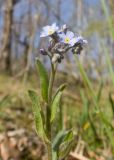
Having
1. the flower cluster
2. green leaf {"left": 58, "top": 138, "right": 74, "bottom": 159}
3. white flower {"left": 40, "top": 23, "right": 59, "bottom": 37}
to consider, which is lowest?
green leaf {"left": 58, "top": 138, "right": 74, "bottom": 159}

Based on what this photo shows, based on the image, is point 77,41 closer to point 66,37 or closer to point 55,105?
point 66,37

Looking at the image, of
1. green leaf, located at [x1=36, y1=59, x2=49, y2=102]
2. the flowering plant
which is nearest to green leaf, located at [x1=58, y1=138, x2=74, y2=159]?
the flowering plant

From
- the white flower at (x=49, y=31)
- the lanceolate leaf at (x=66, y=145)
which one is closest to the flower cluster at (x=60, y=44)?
the white flower at (x=49, y=31)

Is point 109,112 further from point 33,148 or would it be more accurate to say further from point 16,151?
point 16,151

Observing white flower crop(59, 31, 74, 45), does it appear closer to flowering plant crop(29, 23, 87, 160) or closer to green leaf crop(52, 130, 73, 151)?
flowering plant crop(29, 23, 87, 160)

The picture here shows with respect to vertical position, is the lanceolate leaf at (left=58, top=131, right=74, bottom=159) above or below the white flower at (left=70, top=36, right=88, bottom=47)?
below

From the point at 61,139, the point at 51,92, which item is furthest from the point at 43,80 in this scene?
the point at 61,139

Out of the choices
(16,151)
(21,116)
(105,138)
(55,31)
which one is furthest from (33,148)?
(55,31)
